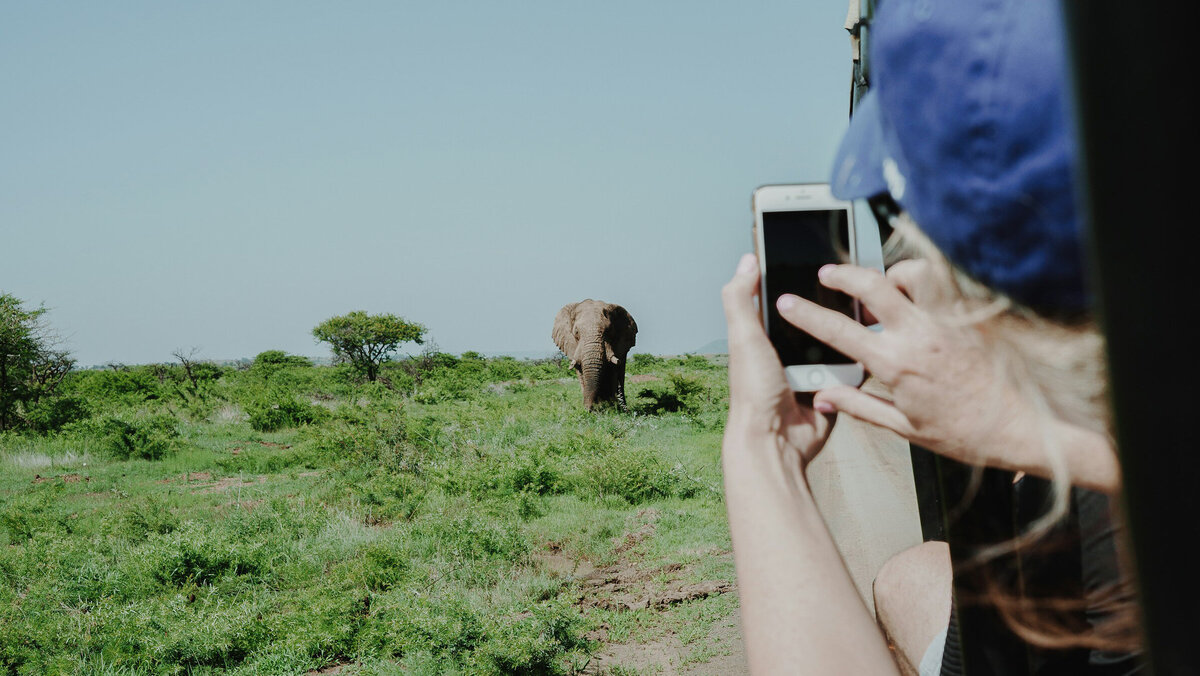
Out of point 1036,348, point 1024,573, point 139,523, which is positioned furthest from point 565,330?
point 1036,348

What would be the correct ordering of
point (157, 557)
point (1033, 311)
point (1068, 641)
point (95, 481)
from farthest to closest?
point (95, 481), point (157, 557), point (1068, 641), point (1033, 311)

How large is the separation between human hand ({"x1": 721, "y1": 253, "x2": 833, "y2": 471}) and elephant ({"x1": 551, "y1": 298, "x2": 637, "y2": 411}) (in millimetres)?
13763

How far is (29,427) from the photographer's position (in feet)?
44.2

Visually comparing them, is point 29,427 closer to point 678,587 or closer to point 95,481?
point 95,481

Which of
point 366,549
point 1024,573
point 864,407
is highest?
point 864,407

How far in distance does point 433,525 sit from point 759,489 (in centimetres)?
533

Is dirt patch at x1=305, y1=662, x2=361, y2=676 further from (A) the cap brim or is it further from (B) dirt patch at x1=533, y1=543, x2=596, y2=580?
(A) the cap brim

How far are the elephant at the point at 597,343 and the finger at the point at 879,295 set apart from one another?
45.8ft

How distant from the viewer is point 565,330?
17.0 metres

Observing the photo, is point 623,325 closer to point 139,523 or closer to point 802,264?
point 139,523

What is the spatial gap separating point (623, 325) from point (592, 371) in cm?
217

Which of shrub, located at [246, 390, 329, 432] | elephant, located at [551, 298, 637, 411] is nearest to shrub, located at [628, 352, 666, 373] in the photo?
elephant, located at [551, 298, 637, 411]

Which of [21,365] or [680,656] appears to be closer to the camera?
[680,656]

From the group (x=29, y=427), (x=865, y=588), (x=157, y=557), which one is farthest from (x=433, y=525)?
(x=29, y=427)
